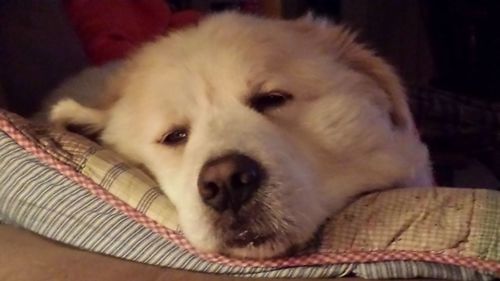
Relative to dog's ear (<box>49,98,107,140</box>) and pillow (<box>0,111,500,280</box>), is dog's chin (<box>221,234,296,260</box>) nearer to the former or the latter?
pillow (<box>0,111,500,280</box>)

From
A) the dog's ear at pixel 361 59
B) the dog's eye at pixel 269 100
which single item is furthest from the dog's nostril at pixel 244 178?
the dog's ear at pixel 361 59

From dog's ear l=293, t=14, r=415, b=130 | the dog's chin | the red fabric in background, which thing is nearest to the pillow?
the dog's chin

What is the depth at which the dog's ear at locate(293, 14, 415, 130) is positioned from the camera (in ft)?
5.35

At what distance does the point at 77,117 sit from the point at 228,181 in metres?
0.55

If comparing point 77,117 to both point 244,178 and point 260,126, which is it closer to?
point 260,126

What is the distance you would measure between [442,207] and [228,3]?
3.06 metres

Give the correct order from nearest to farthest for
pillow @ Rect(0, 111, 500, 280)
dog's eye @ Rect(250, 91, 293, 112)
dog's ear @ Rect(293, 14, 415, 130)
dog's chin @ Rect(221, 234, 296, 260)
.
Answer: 1. pillow @ Rect(0, 111, 500, 280)
2. dog's chin @ Rect(221, 234, 296, 260)
3. dog's eye @ Rect(250, 91, 293, 112)
4. dog's ear @ Rect(293, 14, 415, 130)

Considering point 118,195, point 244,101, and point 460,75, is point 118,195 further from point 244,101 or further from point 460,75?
point 460,75

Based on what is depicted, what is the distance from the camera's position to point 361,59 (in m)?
1.68

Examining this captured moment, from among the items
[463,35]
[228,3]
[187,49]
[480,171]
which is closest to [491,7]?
[463,35]

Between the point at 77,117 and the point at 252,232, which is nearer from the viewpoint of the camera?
the point at 252,232

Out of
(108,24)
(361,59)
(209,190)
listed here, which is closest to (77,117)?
(209,190)

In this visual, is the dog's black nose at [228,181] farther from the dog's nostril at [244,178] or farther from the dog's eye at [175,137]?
the dog's eye at [175,137]

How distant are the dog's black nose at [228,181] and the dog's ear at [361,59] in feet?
1.67
